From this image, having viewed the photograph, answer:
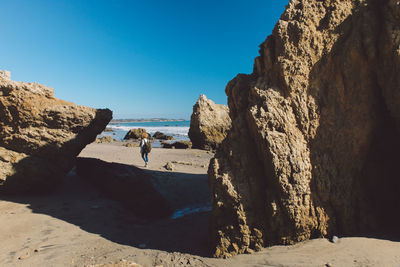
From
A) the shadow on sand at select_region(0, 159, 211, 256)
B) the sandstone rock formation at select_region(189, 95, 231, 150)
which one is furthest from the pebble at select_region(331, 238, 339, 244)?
the sandstone rock formation at select_region(189, 95, 231, 150)

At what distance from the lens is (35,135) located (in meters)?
6.54

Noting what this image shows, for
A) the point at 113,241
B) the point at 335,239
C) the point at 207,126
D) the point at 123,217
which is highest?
the point at 207,126

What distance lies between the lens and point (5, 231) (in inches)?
185

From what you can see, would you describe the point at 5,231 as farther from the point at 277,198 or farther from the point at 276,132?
the point at 276,132

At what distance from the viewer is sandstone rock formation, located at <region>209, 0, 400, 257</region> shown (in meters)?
3.70

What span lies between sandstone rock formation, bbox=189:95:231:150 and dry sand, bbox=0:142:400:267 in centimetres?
1105

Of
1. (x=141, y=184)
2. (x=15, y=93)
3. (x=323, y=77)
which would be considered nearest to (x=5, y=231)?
(x=141, y=184)

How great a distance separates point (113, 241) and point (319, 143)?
4401mm

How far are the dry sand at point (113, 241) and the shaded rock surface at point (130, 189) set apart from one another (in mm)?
270

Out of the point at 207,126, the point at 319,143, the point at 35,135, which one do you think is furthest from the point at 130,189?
the point at 207,126

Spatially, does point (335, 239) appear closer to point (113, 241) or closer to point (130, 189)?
point (113, 241)

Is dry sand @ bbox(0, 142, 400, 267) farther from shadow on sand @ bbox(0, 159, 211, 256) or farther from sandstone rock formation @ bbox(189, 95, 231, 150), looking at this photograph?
sandstone rock formation @ bbox(189, 95, 231, 150)

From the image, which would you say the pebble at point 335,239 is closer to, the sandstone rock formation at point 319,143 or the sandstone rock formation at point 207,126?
the sandstone rock formation at point 319,143

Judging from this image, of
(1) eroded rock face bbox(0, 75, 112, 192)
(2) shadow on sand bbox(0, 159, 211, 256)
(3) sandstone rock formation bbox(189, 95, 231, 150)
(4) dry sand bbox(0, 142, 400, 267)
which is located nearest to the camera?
(4) dry sand bbox(0, 142, 400, 267)
